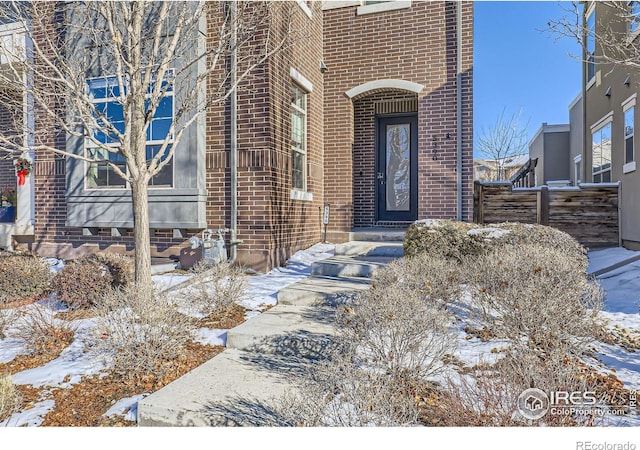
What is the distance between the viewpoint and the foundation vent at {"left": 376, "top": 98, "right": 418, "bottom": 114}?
30.8 feet

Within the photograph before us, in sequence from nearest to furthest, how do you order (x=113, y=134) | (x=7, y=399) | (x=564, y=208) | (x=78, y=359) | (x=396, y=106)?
1. (x=7, y=399)
2. (x=78, y=359)
3. (x=113, y=134)
4. (x=564, y=208)
5. (x=396, y=106)

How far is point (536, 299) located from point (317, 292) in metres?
2.50

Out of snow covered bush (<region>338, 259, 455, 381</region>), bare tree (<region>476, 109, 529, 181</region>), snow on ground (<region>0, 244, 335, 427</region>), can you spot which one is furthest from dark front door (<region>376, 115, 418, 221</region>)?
bare tree (<region>476, 109, 529, 181</region>)

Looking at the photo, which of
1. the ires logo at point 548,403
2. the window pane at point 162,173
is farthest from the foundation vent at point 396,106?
the ires logo at point 548,403

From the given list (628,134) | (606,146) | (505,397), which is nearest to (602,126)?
(606,146)

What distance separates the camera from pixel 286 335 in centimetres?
389

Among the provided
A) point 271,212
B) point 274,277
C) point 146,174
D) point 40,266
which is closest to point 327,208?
point 271,212

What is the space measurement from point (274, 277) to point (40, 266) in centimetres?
331

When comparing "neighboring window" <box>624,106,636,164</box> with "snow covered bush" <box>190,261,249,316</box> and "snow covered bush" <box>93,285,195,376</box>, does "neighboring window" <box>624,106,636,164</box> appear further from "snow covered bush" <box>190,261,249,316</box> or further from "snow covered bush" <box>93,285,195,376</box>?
"snow covered bush" <box>93,285,195,376</box>

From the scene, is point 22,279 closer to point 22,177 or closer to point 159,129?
point 159,129

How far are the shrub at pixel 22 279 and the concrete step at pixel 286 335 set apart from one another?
3.35 metres

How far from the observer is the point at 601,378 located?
120 inches

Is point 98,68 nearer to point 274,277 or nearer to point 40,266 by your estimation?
point 40,266

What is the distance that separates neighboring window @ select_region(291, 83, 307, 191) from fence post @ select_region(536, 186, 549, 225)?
4.86m
